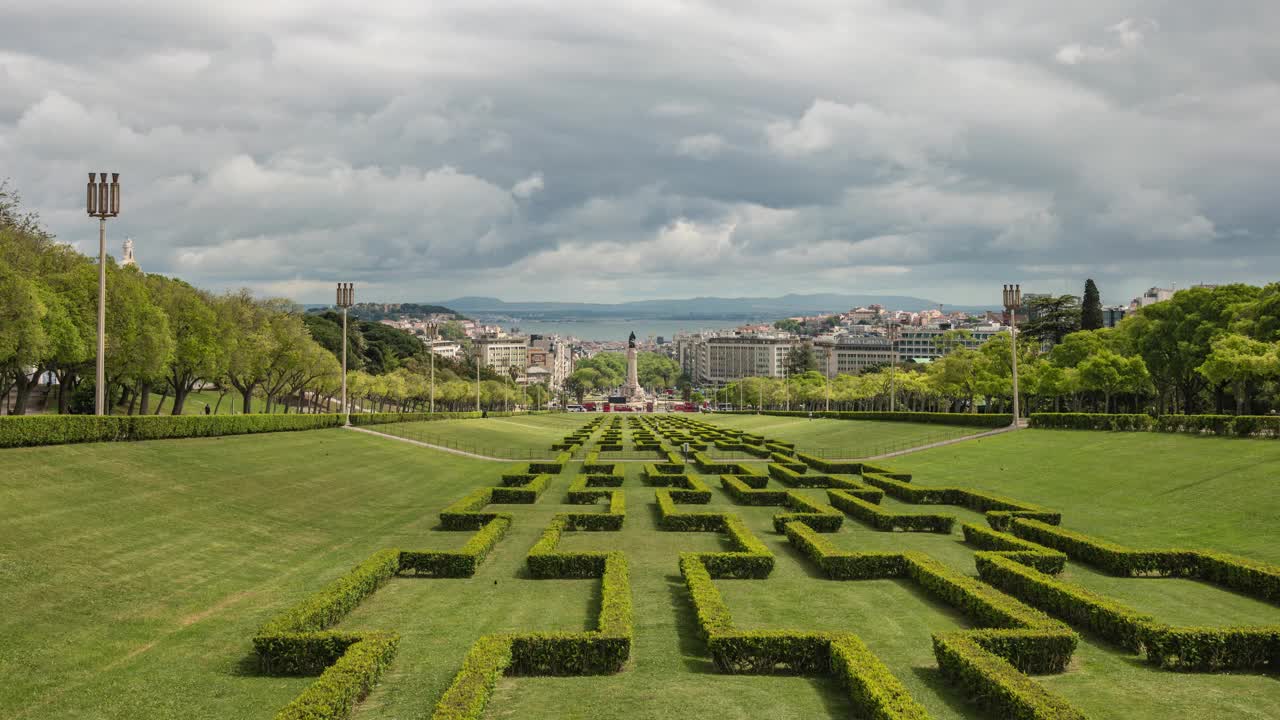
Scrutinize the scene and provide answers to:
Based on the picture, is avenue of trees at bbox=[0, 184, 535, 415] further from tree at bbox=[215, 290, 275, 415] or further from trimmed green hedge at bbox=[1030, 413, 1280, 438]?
trimmed green hedge at bbox=[1030, 413, 1280, 438]

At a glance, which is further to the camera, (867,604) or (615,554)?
(615,554)

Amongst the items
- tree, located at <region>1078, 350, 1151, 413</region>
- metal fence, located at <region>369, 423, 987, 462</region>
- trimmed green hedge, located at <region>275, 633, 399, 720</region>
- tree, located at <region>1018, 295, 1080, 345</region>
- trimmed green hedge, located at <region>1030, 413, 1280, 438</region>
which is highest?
tree, located at <region>1018, 295, 1080, 345</region>

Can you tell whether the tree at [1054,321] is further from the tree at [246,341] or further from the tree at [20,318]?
the tree at [20,318]

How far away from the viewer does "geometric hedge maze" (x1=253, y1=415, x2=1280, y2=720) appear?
1295 centimetres

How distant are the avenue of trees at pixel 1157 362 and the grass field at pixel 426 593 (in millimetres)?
21581

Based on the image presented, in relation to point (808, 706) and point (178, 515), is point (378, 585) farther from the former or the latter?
point (808, 706)

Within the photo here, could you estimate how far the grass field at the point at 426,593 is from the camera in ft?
44.3

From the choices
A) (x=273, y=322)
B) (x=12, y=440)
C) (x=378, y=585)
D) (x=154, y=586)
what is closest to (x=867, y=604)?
(x=378, y=585)

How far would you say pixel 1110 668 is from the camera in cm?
1473

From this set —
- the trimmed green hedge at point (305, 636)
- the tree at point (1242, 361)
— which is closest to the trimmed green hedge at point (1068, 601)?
the trimmed green hedge at point (305, 636)

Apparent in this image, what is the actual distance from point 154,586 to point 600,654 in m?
10.9

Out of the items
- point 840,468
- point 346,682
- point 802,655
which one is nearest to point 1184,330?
point 840,468

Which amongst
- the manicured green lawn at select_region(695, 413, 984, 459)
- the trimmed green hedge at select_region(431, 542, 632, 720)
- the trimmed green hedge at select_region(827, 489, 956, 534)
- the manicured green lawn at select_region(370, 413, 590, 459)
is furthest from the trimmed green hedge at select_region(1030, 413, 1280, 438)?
the trimmed green hedge at select_region(431, 542, 632, 720)

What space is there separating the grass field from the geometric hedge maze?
40cm
